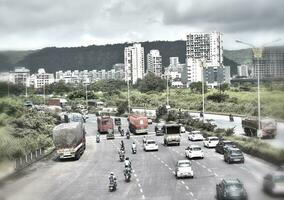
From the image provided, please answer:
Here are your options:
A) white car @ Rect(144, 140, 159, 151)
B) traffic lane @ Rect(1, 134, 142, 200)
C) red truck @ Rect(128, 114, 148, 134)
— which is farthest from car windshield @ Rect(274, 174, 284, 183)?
red truck @ Rect(128, 114, 148, 134)

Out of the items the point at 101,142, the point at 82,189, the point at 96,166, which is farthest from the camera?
the point at 101,142

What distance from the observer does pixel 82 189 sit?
4488 centimetres

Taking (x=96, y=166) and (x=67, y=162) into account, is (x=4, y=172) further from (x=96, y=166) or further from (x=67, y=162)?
(x=67, y=162)

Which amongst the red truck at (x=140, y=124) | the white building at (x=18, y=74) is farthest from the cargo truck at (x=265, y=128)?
the red truck at (x=140, y=124)

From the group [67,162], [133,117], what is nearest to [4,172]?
[67,162]

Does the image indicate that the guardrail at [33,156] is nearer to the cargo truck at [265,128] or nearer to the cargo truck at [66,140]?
the cargo truck at [66,140]

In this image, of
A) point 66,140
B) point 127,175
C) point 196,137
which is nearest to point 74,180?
point 127,175

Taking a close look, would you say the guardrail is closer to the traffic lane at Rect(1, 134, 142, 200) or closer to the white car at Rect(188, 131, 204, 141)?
the traffic lane at Rect(1, 134, 142, 200)

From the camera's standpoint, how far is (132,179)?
163 feet

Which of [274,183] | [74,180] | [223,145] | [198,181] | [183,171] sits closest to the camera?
[274,183]

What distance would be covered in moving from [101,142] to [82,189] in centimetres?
5193

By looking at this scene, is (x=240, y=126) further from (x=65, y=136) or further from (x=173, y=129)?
(x=65, y=136)

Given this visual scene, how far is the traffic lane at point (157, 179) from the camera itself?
38.8m

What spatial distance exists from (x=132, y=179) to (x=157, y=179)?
2620mm
